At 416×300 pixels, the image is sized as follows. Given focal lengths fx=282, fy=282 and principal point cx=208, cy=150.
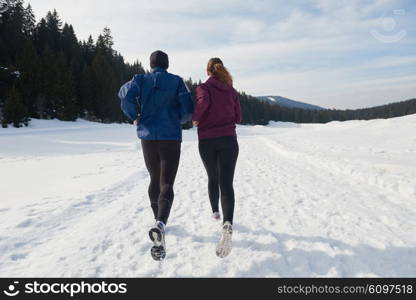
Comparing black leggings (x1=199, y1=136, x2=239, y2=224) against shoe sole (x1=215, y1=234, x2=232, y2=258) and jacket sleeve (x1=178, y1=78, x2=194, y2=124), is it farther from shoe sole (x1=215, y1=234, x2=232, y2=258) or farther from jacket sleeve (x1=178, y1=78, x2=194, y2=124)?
jacket sleeve (x1=178, y1=78, x2=194, y2=124)

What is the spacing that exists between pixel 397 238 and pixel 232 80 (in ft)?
10.1

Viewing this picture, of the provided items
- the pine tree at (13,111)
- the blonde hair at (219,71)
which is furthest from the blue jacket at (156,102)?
the pine tree at (13,111)

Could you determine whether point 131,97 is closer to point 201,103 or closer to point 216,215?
point 201,103

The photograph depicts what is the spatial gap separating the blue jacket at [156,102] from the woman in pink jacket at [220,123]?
0.22 m

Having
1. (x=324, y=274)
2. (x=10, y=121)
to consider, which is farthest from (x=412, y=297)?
(x=10, y=121)

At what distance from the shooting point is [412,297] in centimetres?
265

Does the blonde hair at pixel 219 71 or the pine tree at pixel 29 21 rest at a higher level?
the pine tree at pixel 29 21

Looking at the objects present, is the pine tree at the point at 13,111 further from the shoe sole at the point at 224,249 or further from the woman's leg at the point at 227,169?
the shoe sole at the point at 224,249

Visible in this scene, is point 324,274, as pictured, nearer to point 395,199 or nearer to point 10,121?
point 395,199

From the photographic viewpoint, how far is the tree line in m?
41.2

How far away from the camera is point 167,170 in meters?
3.61

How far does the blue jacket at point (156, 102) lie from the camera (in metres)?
3.48

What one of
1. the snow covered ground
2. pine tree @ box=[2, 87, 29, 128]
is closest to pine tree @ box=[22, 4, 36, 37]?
pine tree @ box=[2, 87, 29, 128]

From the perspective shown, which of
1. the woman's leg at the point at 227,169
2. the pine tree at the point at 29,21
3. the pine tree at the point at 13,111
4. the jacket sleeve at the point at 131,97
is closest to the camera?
the jacket sleeve at the point at 131,97
